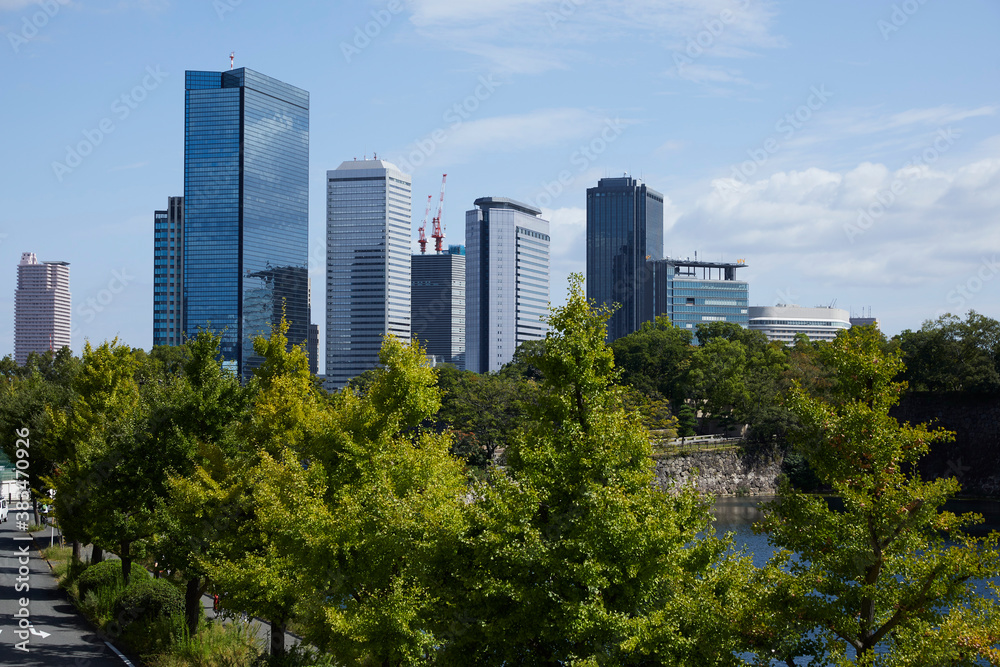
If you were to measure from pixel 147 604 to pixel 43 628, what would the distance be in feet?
12.9

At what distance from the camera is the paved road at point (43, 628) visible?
906 inches

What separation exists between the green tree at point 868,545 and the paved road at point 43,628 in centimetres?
1942

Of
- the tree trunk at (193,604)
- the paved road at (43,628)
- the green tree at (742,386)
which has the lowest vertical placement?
the paved road at (43,628)

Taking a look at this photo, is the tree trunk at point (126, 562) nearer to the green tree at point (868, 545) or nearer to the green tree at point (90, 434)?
the green tree at point (90, 434)

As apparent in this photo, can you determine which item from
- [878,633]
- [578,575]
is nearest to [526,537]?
[578,575]

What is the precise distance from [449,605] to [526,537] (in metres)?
2.03

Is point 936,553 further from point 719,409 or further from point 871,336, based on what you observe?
point 719,409

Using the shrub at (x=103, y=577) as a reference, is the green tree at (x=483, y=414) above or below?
above

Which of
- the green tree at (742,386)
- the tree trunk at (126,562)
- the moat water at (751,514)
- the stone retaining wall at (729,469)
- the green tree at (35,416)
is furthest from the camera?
the green tree at (742,386)

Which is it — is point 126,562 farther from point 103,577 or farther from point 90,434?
point 90,434

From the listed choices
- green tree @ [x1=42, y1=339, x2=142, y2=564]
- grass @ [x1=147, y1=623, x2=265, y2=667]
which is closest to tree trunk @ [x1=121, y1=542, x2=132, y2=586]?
green tree @ [x1=42, y1=339, x2=142, y2=564]

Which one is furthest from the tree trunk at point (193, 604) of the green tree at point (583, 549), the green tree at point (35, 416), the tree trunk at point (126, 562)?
the green tree at point (35, 416)

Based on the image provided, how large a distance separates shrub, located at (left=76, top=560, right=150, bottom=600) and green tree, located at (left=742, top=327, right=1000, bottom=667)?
24375mm

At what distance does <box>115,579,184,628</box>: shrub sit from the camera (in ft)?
83.7
